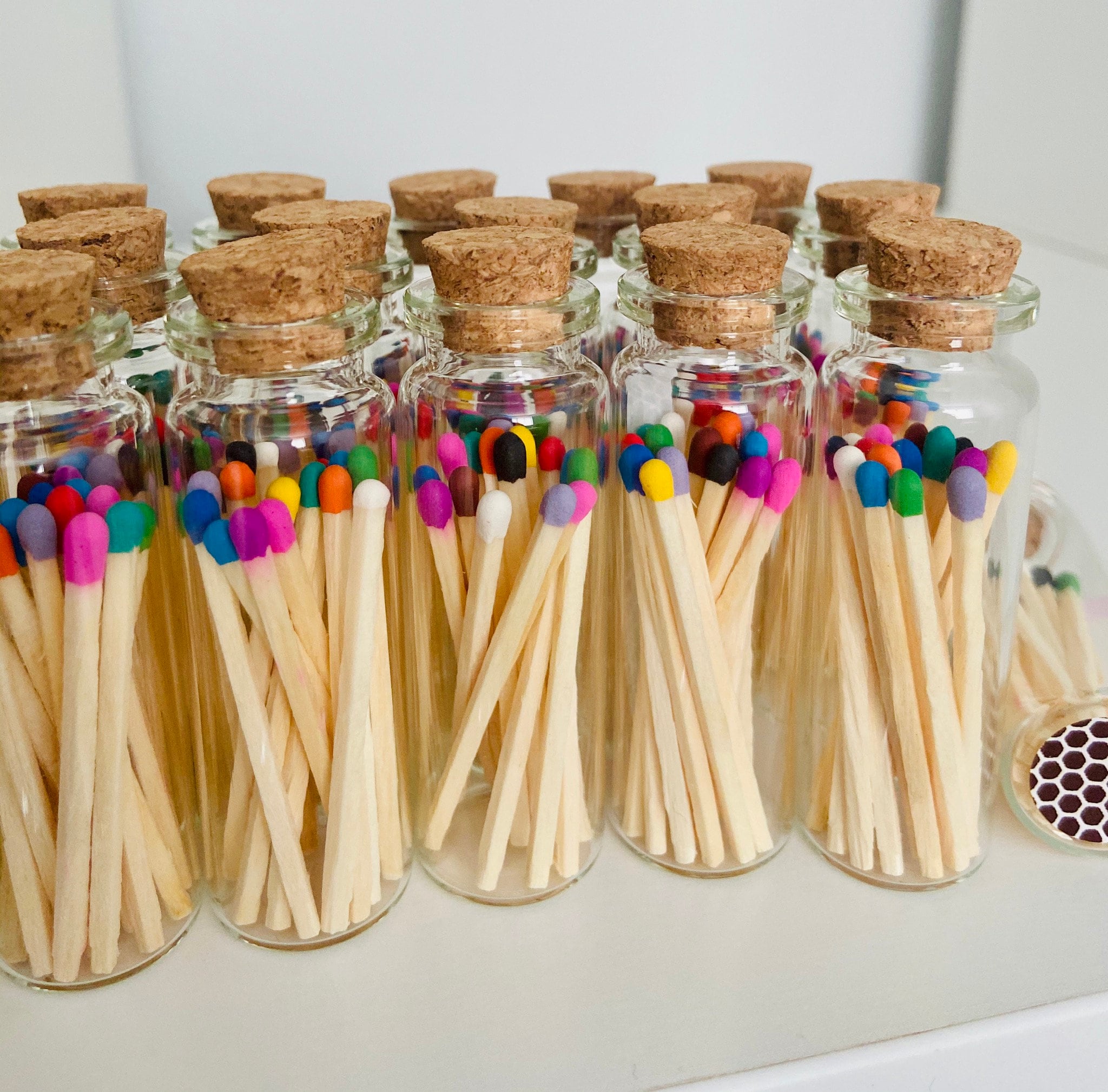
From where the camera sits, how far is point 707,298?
19.6 inches

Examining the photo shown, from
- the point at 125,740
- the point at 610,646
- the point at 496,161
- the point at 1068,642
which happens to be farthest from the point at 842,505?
the point at 496,161

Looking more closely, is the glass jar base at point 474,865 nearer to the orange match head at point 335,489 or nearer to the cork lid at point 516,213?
the orange match head at point 335,489

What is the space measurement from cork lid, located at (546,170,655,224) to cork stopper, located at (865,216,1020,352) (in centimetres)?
28

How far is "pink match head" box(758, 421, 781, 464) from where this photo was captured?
Result: 52cm

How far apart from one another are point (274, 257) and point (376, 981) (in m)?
0.36

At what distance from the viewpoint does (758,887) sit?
578 mm

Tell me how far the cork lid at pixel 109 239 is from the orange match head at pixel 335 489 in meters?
0.18

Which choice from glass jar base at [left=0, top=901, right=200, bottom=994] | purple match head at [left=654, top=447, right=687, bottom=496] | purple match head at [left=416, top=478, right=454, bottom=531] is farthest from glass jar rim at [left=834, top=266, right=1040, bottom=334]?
glass jar base at [left=0, top=901, right=200, bottom=994]

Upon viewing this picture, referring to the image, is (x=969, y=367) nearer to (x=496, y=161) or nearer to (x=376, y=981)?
(x=376, y=981)

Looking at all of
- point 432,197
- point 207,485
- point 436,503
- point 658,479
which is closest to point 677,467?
point 658,479

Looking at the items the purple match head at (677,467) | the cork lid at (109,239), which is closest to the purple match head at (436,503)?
the purple match head at (677,467)

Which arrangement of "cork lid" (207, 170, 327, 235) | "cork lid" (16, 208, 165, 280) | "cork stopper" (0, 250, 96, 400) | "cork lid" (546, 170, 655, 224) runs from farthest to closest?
"cork lid" (546, 170, 655, 224) → "cork lid" (207, 170, 327, 235) → "cork lid" (16, 208, 165, 280) → "cork stopper" (0, 250, 96, 400)

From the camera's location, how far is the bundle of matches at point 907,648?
504 millimetres

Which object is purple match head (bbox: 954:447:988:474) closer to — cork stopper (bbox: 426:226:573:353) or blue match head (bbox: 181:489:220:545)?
cork stopper (bbox: 426:226:573:353)
